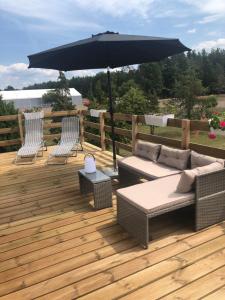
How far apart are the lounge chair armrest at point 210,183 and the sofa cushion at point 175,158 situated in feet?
2.65

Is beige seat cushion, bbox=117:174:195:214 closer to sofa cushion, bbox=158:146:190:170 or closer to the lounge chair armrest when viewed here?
the lounge chair armrest

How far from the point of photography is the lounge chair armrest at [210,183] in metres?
3.03

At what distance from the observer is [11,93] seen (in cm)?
5453

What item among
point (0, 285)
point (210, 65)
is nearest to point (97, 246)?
point (0, 285)

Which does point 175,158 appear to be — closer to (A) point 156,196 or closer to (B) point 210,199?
(B) point 210,199

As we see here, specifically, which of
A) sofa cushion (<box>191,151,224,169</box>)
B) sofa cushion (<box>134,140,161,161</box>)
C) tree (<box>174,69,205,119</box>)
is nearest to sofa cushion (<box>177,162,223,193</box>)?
sofa cushion (<box>191,151,224,169</box>)

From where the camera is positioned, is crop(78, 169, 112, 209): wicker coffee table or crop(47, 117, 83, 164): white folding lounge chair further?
crop(47, 117, 83, 164): white folding lounge chair

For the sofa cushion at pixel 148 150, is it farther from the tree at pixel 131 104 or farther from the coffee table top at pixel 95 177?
the tree at pixel 131 104

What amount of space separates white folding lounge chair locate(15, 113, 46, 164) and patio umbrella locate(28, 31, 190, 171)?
2399 millimetres

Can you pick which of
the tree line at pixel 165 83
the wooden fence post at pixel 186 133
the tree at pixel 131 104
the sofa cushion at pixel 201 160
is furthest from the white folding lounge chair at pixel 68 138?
the tree line at pixel 165 83

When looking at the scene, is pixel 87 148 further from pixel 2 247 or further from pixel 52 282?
pixel 52 282

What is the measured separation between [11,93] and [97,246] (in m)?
56.5

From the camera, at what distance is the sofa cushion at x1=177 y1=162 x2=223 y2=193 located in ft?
9.94

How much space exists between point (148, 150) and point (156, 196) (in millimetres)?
1676
